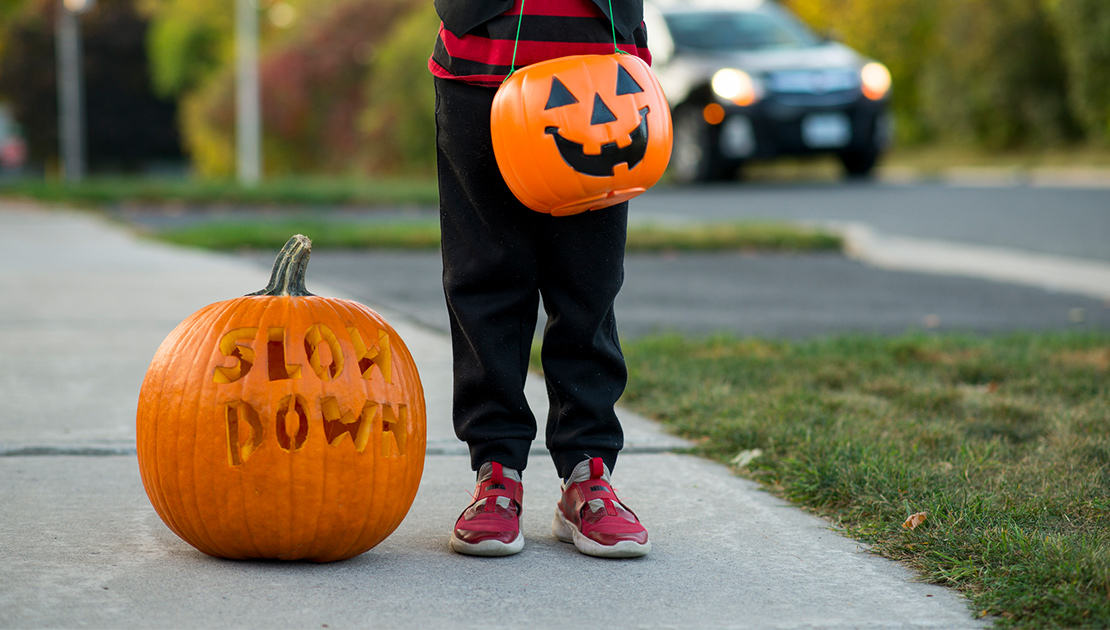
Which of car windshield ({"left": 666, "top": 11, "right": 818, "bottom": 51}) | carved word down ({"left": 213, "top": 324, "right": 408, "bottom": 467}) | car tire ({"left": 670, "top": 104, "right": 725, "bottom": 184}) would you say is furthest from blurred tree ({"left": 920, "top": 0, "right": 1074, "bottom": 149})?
carved word down ({"left": 213, "top": 324, "right": 408, "bottom": 467})

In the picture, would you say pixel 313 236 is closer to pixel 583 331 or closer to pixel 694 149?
pixel 694 149

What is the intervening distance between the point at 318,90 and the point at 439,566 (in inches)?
1230

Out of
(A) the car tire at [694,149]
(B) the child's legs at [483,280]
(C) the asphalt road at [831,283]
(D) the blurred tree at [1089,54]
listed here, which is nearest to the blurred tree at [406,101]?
(A) the car tire at [694,149]

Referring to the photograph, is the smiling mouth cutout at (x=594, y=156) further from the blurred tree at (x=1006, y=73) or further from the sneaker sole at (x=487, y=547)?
the blurred tree at (x=1006, y=73)

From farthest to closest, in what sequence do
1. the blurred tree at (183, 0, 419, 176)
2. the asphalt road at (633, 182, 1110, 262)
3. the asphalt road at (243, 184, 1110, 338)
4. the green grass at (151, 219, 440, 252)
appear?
1. the blurred tree at (183, 0, 419, 176)
2. the asphalt road at (633, 182, 1110, 262)
3. the green grass at (151, 219, 440, 252)
4. the asphalt road at (243, 184, 1110, 338)

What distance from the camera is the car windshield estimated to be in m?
13.5

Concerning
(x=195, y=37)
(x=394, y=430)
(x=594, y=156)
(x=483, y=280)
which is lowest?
(x=394, y=430)

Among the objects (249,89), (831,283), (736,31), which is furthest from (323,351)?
(249,89)

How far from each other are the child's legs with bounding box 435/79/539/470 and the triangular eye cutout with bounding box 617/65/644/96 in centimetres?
31

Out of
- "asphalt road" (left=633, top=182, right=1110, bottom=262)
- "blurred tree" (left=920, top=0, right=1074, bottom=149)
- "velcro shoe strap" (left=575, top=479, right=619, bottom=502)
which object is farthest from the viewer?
"blurred tree" (left=920, top=0, right=1074, bottom=149)

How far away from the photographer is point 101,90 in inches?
1898

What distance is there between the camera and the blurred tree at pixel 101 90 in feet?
152

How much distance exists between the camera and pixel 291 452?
7.36 feet

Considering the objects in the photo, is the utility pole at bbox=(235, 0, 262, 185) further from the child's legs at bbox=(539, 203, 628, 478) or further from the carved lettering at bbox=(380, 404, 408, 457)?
the carved lettering at bbox=(380, 404, 408, 457)
